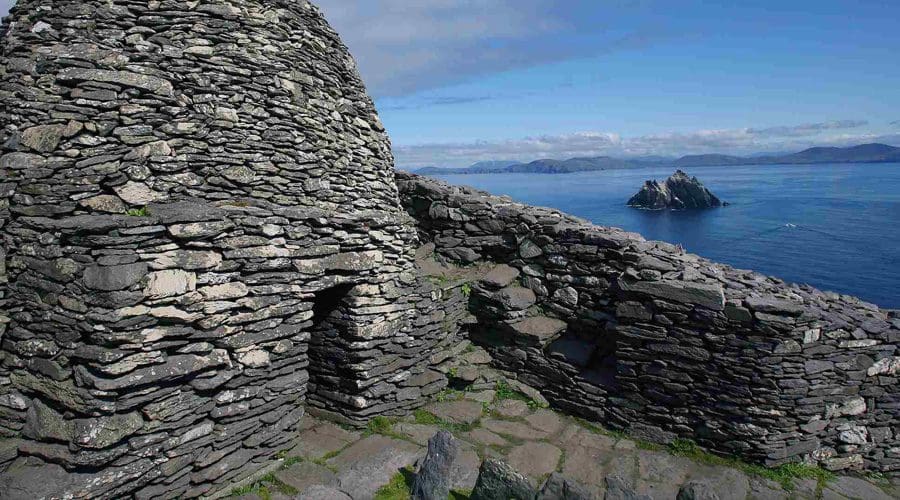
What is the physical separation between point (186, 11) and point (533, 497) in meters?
8.56

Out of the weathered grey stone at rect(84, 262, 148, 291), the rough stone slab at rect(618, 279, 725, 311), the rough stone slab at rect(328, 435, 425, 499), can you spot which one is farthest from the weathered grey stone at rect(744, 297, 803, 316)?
the weathered grey stone at rect(84, 262, 148, 291)

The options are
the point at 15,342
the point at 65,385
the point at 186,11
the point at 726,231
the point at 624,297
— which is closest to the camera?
the point at 65,385

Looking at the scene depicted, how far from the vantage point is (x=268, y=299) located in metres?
7.48

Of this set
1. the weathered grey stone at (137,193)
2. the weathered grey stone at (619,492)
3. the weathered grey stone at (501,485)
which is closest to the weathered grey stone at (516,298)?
the weathered grey stone at (619,492)

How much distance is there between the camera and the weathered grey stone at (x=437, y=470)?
705 centimetres

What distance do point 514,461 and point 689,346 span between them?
3624 millimetres

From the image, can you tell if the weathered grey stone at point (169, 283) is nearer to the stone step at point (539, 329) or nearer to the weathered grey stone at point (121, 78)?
the weathered grey stone at point (121, 78)

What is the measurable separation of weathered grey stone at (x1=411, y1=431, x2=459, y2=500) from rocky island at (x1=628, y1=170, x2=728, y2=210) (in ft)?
171

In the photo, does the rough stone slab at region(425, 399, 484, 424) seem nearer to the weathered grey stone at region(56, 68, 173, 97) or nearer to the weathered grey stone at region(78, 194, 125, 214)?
the weathered grey stone at region(78, 194, 125, 214)

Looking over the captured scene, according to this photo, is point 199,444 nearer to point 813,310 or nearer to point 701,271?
point 701,271

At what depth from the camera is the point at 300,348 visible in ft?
26.6

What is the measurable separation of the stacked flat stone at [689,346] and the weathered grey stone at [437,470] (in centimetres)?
373

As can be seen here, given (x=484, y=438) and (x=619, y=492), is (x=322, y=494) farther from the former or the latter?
(x=619, y=492)

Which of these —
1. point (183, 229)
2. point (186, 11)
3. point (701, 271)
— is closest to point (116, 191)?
point (183, 229)
